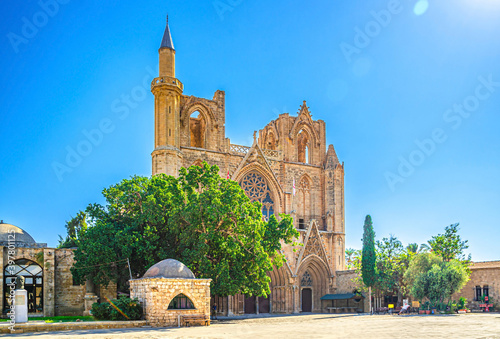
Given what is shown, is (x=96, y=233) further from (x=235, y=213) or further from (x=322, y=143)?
(x=322, y=143)

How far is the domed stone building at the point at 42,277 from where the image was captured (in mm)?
29094

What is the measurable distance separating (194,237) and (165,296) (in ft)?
17.9

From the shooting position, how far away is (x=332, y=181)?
4462 cm

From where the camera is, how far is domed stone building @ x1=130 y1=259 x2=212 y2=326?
22.0m

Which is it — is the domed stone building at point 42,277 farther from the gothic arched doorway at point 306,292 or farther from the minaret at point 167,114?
the gothic arched doorway at point 306,292

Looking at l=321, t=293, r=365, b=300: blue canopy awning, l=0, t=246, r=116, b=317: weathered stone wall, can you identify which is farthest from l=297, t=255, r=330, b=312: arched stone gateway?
l=0, t=246, r=116, b=317: weathered stone wall

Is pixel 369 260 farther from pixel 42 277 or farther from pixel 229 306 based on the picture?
pixel 42 277

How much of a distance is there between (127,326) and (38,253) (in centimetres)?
1189

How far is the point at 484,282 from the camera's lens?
121 feet

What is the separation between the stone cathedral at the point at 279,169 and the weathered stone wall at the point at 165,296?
12087mm

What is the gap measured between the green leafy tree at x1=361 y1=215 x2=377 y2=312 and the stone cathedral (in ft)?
14.9

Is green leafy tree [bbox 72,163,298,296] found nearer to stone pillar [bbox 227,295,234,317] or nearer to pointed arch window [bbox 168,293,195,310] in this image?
pointed arch window [bbox 168,293,195,310]

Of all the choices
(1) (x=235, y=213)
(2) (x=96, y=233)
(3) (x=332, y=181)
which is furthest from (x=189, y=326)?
(3) (x=332, y=181)

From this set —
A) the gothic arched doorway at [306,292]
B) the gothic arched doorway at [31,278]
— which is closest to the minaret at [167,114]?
the gothic arched doorway at [31,278]
